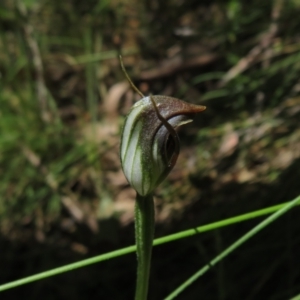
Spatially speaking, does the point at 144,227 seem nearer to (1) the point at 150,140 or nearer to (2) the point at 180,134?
(1) the point at 150,140

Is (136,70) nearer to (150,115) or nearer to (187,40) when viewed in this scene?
(187,40)

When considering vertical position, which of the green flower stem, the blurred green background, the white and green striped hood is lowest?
the green flower stem

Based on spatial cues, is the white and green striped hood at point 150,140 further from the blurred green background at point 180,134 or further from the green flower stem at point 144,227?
the blurred green background at point 180,134

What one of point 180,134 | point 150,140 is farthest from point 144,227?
point 180,134

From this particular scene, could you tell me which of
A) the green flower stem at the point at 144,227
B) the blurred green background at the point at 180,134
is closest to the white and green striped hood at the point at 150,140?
the green flower stem at the point at 144,227

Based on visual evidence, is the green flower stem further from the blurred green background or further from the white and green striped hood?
the blurred green background

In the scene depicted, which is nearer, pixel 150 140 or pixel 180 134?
pixel 150 140

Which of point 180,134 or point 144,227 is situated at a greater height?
point 180,134

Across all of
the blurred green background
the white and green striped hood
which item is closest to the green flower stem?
the white and green striped hood
